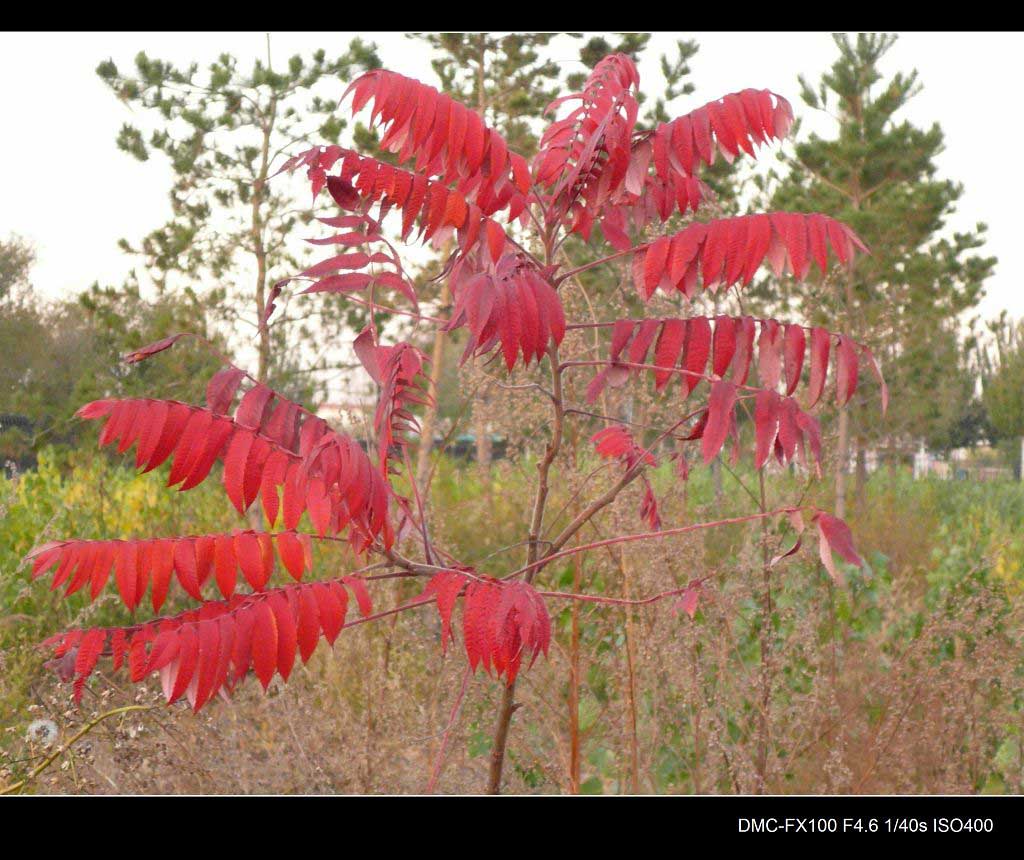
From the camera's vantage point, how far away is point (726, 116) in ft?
6.39

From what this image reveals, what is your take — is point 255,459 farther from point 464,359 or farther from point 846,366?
point 846,366

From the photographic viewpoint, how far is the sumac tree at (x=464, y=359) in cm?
155

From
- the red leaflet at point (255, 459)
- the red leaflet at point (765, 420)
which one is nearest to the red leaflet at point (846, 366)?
the red leaflet at point (765, 420)

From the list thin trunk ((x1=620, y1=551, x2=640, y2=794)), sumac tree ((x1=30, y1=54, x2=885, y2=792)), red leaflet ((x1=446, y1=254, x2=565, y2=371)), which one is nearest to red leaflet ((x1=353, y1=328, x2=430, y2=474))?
sumac tree ((x1=30, y1=54, x2=885, y2=792))

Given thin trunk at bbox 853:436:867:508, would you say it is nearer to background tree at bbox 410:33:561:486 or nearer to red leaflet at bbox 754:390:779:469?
background tree at bbox 410:33:561:486

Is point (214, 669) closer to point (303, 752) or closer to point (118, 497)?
point (303, 752)

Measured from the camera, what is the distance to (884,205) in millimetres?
8555

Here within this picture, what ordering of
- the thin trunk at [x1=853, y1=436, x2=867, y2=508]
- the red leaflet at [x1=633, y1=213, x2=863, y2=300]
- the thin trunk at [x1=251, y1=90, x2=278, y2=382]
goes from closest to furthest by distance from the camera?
the red leaflet at [x1=633, y1=213, x2=863, y2=300] < the thin trunk at [x1=251, y1=90, x2=278, y2=382] < the thin trunk at [x1=853, y1=436, x2=867, y2=508]

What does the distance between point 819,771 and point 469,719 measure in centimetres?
126

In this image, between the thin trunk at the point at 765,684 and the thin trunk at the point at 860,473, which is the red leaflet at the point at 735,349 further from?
the thin trunk at the point at 860,473

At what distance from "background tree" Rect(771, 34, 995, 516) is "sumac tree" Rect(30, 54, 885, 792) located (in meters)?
6.76

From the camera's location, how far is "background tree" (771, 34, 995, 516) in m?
8.70

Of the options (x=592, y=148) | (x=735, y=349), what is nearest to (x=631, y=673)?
(x=735, y=349)

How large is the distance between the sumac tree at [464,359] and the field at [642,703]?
117 cm
